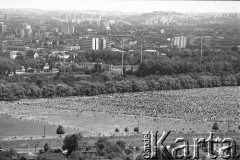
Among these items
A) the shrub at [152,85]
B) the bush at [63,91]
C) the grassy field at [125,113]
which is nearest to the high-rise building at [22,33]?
the shrub at [152,85]

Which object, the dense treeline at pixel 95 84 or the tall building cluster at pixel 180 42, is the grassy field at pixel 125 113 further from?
the tall building cluster at pixel 180 42

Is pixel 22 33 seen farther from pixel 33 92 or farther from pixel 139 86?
pixel 33 92

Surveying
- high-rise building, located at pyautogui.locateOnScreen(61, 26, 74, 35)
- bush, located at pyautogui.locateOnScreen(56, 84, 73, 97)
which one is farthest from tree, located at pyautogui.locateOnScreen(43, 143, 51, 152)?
high-rise building, located at pyautogui.locateOnScreen(61, 26, 74, 35)

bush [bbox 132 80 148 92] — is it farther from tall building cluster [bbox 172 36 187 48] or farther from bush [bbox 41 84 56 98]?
tall building cluster [bbox 172 36 187 48]

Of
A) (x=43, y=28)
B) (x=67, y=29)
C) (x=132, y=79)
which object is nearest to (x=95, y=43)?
(x=43, y=28)

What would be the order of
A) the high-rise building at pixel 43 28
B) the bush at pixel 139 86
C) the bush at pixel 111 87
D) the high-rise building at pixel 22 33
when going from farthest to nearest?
the high-rise building at pixel 43 28 → the high-rise building at pixel 22 33 → the bush at pixel 139 86 → the bush at pixel 111 87
